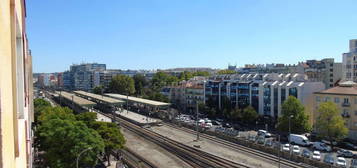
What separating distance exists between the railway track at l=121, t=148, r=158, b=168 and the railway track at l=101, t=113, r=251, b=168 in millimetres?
3688

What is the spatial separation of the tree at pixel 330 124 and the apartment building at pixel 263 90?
852cm

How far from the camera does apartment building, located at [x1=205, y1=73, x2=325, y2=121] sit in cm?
4338

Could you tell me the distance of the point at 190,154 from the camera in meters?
30.3

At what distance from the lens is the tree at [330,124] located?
3281cm

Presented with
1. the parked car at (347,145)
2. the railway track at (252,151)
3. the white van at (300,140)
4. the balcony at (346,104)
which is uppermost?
the balcony at (346,104)

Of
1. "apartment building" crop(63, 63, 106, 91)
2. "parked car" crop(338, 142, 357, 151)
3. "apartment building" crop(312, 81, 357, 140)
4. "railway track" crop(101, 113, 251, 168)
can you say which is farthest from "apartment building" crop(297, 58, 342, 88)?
"apartment building" crop(63, 63, 106, 91)

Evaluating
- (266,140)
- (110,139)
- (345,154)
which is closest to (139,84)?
(266,140)

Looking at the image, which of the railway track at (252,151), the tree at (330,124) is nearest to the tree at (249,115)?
the railway track at (252,151)

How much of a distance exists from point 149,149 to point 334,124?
21012 millimetres

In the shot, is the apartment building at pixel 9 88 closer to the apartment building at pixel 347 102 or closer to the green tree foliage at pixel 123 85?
the apartment building at pixel 347 102

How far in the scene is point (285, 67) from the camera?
9031cm

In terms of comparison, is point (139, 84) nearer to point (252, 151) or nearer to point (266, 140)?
point (266, 140)

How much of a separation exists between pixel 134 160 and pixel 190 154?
578 cm

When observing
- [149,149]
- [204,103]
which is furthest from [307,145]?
[204,103]
